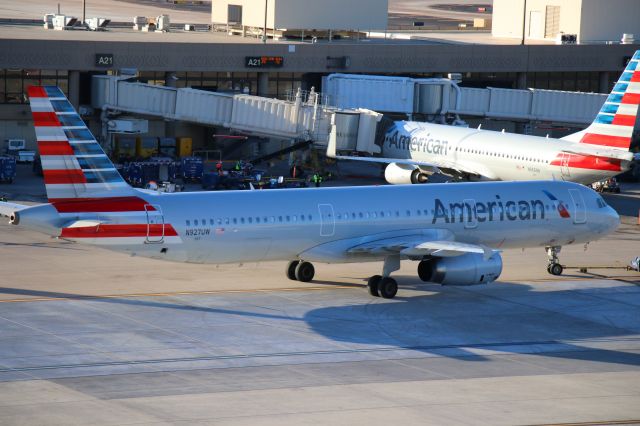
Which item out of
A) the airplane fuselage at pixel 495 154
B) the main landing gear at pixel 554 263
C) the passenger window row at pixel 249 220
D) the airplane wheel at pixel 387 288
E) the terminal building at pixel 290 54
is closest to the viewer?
the passenger window row at pixel 249 220

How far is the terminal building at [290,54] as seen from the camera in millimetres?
82812

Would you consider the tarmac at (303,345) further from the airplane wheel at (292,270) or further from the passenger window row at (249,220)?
the passenger window row at (249,220)

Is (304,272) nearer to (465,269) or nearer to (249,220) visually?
(249,220)

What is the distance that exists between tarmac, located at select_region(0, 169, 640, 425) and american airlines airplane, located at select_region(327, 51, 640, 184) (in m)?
14.4

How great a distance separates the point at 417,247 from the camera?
147 ft

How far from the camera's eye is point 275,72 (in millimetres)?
92000

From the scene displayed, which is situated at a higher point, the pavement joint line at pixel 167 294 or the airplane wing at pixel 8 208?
the airplane wing at pixel 8 208

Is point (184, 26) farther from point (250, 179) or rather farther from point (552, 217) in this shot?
point (552, 217)

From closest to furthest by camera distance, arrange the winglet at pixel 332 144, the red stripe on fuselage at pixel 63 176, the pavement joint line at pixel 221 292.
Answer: the red stripe on fuselage at pixel 63 176 → the pavement joint line at pixel 221 292 → the winglet at pixel 332 144

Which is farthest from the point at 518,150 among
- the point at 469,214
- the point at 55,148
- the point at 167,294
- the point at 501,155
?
the point at 55,148

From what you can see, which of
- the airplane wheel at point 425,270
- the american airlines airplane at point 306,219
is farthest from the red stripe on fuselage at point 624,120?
the airplane wheel at point 425,270

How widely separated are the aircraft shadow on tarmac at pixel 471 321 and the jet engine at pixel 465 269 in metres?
0.91

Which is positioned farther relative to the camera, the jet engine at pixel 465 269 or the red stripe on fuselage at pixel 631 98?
the red stripe on fuselage at pixel 631 98

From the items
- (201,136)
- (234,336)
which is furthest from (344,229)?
(201,136)
